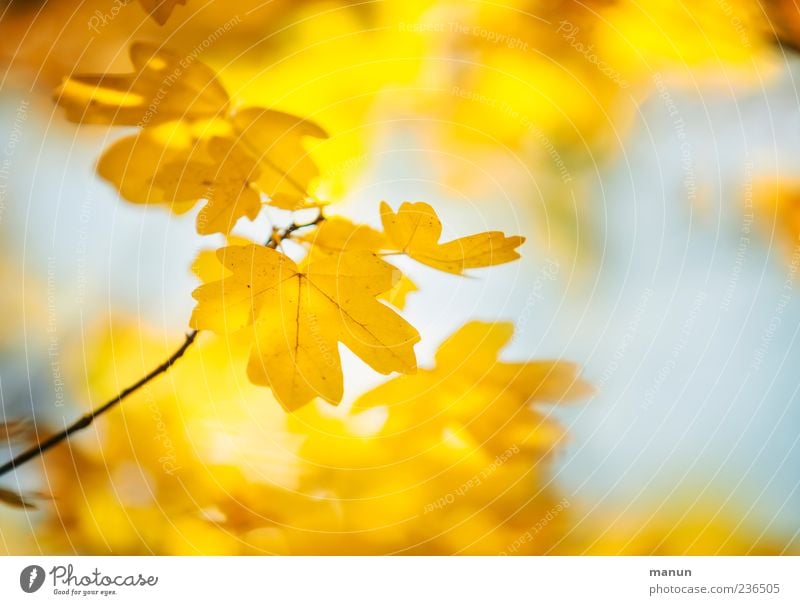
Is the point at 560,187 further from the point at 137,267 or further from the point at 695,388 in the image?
the point at 137,267

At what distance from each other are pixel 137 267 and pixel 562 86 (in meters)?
0.31

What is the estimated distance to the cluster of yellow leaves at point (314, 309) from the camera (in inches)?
18.6

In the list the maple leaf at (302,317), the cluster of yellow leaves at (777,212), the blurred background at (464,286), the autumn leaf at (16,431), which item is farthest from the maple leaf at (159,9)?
the cluster of yellow leaves at (777,212)

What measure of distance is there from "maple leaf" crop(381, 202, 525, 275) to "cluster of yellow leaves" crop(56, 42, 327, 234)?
57 mm

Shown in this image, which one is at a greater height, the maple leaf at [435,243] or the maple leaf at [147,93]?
the maple leaf at [147,93]

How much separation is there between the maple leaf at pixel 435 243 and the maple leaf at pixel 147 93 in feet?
0.46

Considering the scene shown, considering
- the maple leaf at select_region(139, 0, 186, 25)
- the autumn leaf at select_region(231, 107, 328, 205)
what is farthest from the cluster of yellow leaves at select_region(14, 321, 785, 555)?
the maple leaf at select_region(139, 0, 186, 25)

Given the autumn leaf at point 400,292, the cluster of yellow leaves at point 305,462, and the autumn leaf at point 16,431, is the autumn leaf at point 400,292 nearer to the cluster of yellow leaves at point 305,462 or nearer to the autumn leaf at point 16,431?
the cluster of yellow leaves at point 305,462

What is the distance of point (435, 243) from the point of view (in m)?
0.49

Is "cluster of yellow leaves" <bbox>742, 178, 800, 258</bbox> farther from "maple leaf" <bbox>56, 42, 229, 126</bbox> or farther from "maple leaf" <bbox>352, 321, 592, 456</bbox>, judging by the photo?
"maple leaf" <bbox>56, 42, 229, 126</bbox>

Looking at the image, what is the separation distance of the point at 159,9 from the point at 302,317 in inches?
9.0

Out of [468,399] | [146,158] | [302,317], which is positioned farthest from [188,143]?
[468,399]

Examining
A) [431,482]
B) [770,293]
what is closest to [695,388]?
[770,293]

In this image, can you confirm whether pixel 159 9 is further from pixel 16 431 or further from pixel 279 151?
pixel 16 431
